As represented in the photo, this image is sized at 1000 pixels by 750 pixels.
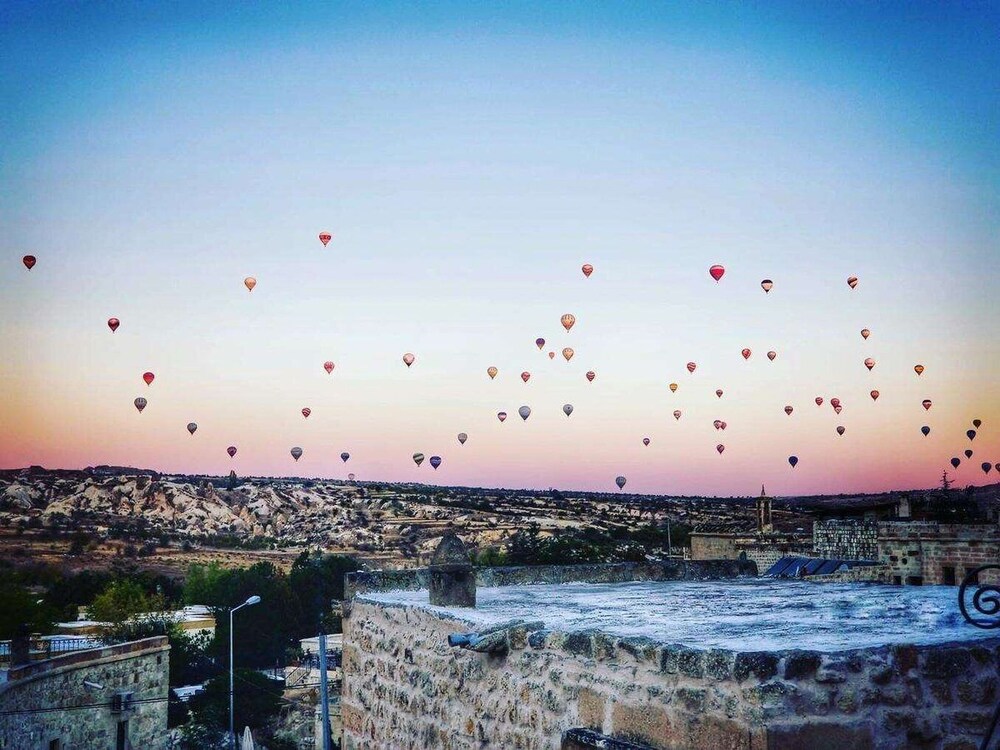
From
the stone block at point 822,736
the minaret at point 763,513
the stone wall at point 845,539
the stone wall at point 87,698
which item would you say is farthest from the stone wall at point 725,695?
the minaret at point 763,513

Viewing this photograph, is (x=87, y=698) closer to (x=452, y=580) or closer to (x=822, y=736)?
(x=452, y=580)

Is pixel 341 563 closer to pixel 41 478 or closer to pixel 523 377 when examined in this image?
pixel 523 377

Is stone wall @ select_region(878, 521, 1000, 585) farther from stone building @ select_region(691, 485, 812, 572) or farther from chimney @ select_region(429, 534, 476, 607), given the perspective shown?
chimney @ select_region(429, 534, 476, 607)

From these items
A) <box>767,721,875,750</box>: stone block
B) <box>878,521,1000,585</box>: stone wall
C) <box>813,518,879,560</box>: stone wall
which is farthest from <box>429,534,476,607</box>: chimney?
<box>813,518,879,560</box>: stone wall

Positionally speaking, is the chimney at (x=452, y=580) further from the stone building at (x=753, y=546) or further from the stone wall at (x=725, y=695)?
the stone building at (x=753, y=546)

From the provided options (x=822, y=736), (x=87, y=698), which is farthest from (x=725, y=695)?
(x=87, y=698)

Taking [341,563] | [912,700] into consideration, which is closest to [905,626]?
[912,700]
